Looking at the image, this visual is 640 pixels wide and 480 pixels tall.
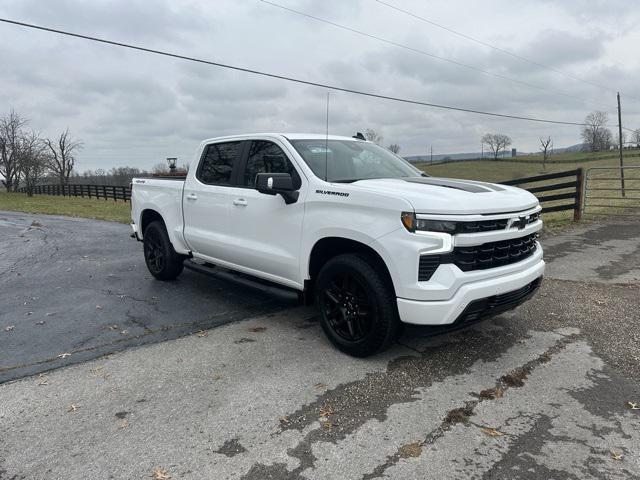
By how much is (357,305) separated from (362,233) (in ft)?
2.06

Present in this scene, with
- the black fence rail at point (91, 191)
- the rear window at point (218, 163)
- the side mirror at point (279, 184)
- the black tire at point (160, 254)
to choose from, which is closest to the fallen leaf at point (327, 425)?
the side mirror at point (279, 184)

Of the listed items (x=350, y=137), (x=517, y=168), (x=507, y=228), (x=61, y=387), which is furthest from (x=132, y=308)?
(x=517, y=168)

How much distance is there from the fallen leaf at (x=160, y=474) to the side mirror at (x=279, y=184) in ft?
7.87

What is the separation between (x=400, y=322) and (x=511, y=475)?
4.81 ft

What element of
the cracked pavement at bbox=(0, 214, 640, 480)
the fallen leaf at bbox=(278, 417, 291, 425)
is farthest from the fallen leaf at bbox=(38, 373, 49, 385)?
the fallen leaf at bbox=(278, 417, 291, 425)

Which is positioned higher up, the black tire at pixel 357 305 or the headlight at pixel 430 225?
the headlight at pixel 430 225

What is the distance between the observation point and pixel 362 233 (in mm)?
3914

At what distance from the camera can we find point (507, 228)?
393 centimetres

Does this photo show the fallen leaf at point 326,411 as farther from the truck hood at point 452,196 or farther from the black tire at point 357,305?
the truck hood at point 452,196

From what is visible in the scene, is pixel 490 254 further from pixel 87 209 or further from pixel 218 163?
pixel 87 209

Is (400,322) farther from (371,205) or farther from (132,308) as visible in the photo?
(132,308)

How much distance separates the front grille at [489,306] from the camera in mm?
3689

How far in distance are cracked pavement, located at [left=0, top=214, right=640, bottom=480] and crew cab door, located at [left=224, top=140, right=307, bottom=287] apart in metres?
0.69

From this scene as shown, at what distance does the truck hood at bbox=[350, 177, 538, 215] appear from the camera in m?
3.60
